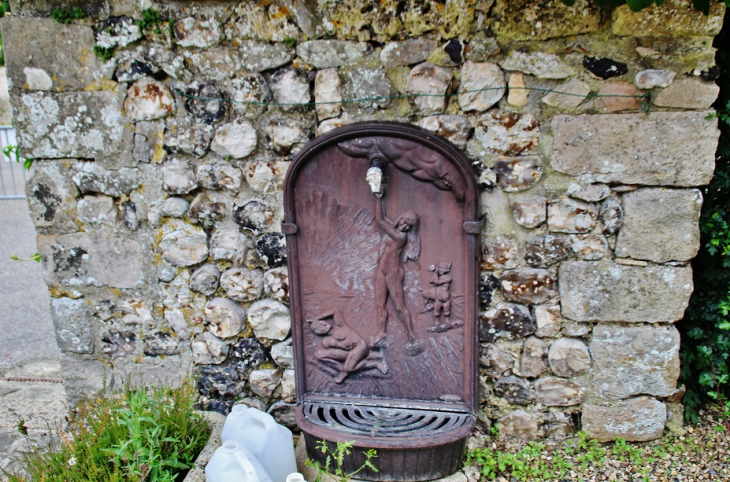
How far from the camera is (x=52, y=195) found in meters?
2.48

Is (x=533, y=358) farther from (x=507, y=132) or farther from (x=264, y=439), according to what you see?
(x=264, y=439)

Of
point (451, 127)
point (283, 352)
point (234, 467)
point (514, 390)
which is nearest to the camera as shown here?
point (234, 467)

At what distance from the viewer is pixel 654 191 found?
6.94ft

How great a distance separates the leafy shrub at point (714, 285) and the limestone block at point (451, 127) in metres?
1.09

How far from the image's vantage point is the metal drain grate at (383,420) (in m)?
2.19

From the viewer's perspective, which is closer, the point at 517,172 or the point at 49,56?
the point at 517,172

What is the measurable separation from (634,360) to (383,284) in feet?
3.48

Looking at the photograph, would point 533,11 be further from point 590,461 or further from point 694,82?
point 590,461

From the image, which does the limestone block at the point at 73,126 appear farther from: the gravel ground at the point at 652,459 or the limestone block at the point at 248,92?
the gravel ground at the point at 652,459

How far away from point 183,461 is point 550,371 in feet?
5.11

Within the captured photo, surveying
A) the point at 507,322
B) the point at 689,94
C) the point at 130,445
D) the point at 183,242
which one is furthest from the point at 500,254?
the point at 130,445

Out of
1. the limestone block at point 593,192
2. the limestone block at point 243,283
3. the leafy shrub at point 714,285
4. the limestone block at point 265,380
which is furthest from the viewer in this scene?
the limestone block at point 265,380

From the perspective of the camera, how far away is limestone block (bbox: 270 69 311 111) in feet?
7.32

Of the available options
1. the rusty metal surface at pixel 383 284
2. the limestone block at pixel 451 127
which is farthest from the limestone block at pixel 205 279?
the limestone block at pixel 451 127
